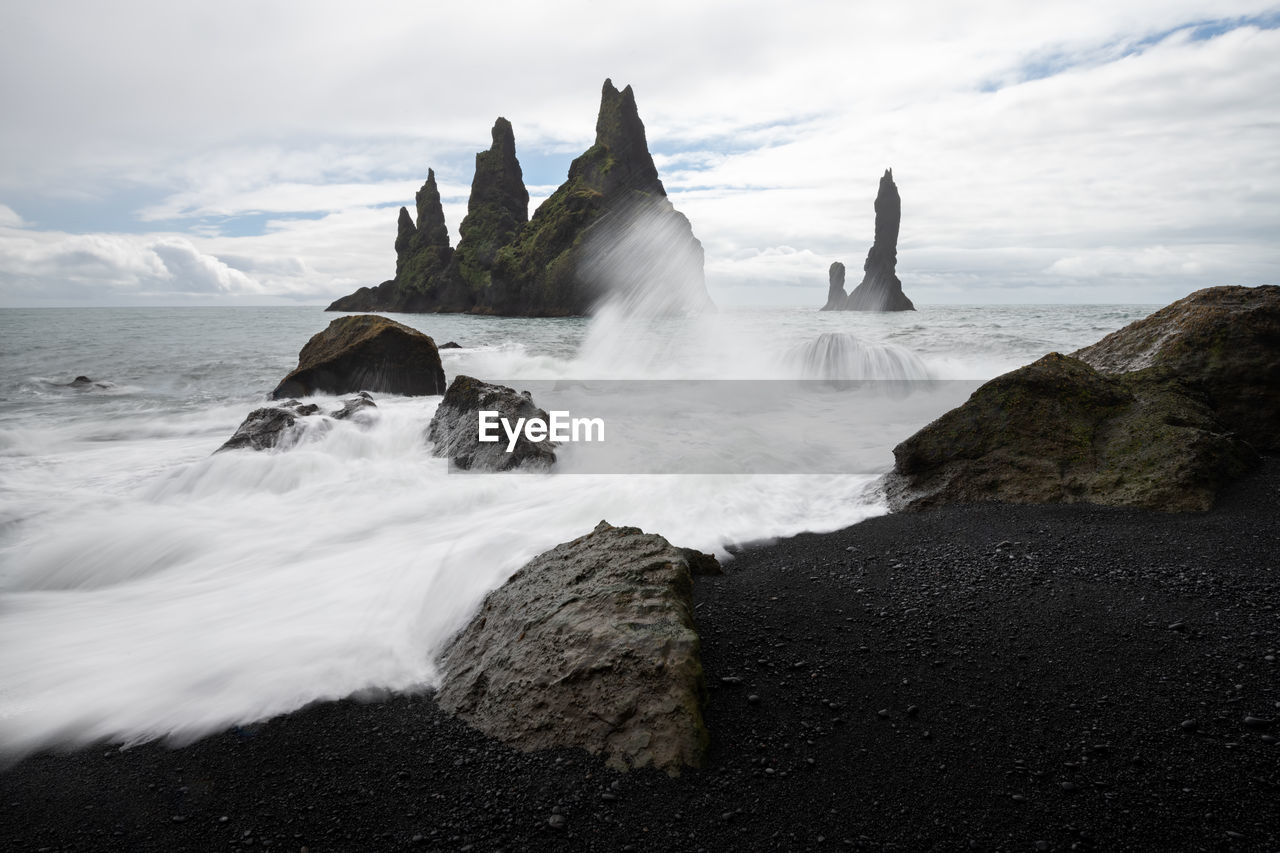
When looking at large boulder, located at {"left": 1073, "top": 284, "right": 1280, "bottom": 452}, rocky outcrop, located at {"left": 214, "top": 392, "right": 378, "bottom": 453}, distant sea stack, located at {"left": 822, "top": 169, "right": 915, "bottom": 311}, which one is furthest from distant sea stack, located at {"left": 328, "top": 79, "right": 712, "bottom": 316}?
large boulder, located at {"left": 1073, "top": 284, "right": 1280, "bottom": 452}

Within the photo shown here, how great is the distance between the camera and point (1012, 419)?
5.11m

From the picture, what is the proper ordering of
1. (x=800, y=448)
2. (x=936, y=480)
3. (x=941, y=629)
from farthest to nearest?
1. (x=800, y=448)
2. (x=936, y=480)
3. (x=941, y=629)

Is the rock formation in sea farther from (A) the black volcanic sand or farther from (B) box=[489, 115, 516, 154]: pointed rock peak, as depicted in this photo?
(B) box=[489, 115, 516, 154]: pointed rock peak

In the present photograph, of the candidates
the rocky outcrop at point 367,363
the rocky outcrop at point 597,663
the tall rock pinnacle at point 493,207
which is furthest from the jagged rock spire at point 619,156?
the rocky outcrop at point 597,663

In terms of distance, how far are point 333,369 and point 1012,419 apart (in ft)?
33.4

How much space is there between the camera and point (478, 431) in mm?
7379

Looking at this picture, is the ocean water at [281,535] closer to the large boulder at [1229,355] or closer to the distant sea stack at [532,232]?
the large boulder at [1229,355]

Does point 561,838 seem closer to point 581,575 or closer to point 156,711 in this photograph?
point 581,575

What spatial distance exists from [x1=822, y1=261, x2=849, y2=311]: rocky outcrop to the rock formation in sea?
10865 cm

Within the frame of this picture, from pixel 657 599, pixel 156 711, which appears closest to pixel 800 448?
pixel 657 599

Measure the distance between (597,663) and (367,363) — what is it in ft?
32.7

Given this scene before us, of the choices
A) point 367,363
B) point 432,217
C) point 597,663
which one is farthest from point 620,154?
point 597,663
